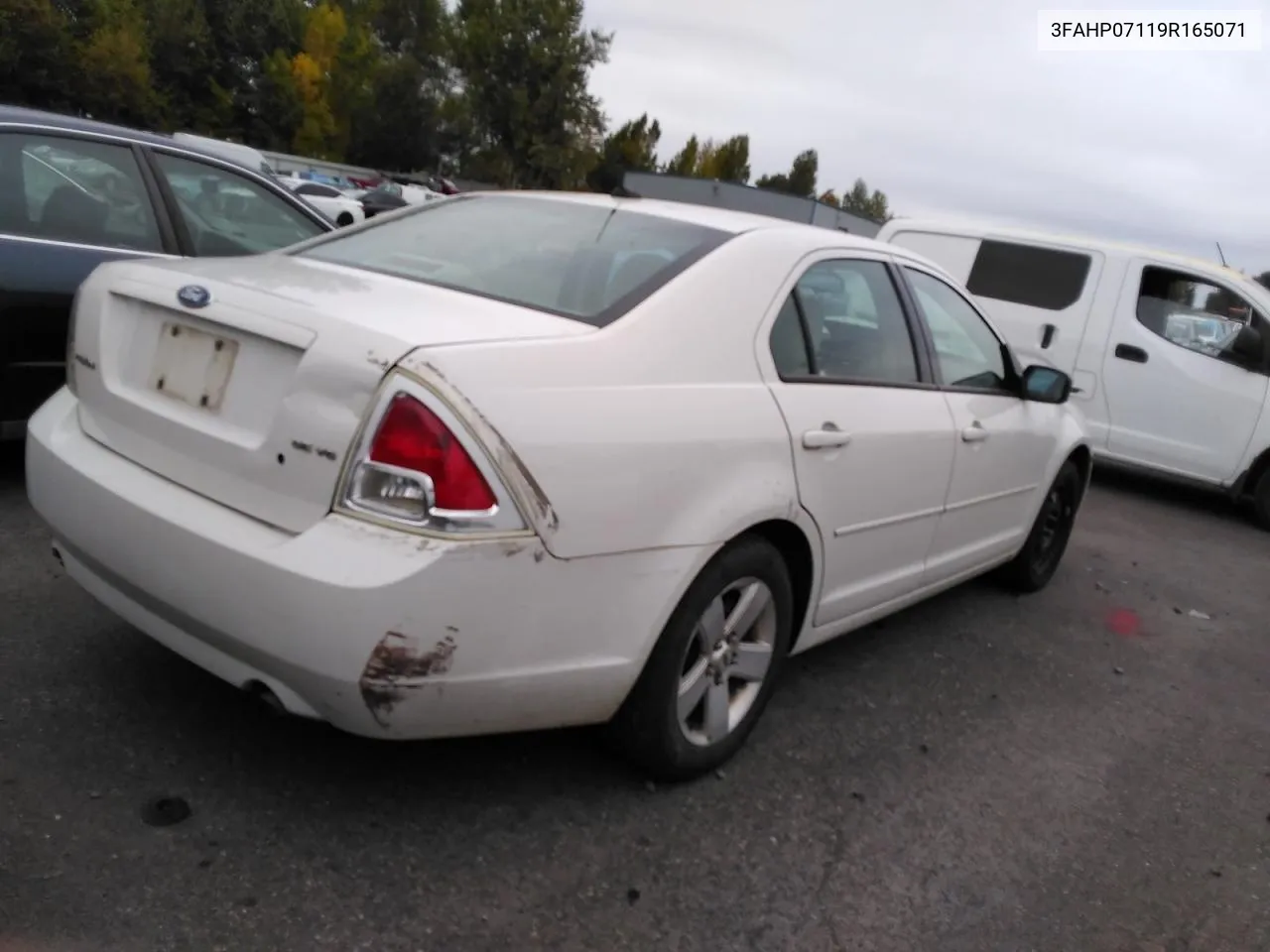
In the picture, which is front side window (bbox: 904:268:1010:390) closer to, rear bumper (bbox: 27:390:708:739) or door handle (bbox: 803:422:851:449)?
door handle (bbox: 803:422:851:449)

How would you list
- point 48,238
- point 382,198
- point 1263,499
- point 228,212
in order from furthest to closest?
point 382,198 → point 1263,499 → point 228,212 → point 48,238

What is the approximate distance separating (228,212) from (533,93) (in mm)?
70757

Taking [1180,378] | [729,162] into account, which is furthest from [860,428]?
[729,162]

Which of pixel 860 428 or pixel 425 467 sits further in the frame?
pixel 860 428

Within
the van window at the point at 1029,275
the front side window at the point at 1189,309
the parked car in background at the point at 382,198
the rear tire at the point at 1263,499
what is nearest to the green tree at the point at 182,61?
the parked car in background at the point at 382,198

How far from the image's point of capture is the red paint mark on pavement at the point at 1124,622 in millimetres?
5203

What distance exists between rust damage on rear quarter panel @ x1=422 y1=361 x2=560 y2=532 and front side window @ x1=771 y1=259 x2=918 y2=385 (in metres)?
1.02

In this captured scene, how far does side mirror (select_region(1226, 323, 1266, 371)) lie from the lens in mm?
8123

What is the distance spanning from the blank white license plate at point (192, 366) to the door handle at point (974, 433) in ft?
8.23

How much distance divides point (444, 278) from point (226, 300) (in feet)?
1.93

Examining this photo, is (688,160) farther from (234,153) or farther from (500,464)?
(500,464)

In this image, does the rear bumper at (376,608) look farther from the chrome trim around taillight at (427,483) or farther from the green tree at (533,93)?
the green tree at (533,93)

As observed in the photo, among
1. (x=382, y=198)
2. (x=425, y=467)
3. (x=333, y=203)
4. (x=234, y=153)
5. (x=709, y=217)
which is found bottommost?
(x=382, y=198)

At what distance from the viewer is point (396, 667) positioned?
2.28 metres
